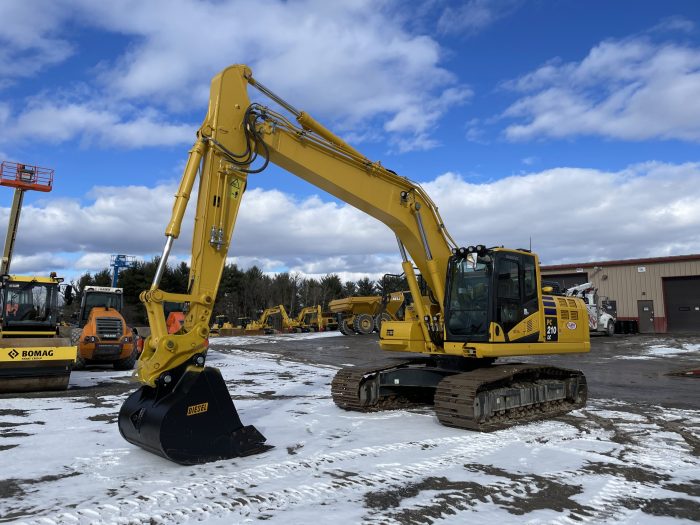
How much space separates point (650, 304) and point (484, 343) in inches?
1339

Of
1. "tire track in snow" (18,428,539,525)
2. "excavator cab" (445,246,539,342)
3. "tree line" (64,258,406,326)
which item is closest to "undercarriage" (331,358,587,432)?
"excavator cab" (445,246,539,342)

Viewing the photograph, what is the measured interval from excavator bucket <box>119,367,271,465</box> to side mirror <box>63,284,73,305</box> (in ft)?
27.6

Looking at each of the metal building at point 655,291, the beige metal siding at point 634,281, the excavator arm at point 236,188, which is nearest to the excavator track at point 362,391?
the excavator arm at point 236,188

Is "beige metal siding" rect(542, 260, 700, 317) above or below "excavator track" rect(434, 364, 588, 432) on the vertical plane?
above

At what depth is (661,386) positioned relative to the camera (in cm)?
1388

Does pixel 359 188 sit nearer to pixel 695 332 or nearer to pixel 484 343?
pixel 484 343

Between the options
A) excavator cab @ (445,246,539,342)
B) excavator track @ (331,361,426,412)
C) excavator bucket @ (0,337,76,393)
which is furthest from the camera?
excavator bucket @ (0,337,76,393)

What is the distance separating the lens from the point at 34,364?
11.8m

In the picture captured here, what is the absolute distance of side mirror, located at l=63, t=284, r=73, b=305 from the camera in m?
14.0

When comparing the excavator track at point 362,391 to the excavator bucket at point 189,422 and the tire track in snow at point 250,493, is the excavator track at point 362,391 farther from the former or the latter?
the excavator bucket at point 189,422

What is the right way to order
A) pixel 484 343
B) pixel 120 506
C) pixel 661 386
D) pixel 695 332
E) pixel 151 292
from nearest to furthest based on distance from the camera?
pixel 120 506
pixel 151 292
pixel 484 343
pixel 661 386
pixel 695 332

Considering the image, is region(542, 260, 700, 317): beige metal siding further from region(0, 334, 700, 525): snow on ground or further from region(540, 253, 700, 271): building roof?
region(0, 334, 700, 525): snow on ground

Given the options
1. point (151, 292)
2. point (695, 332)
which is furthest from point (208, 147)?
point (695, 332)

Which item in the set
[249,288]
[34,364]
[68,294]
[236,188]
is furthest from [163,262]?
[249,288]
